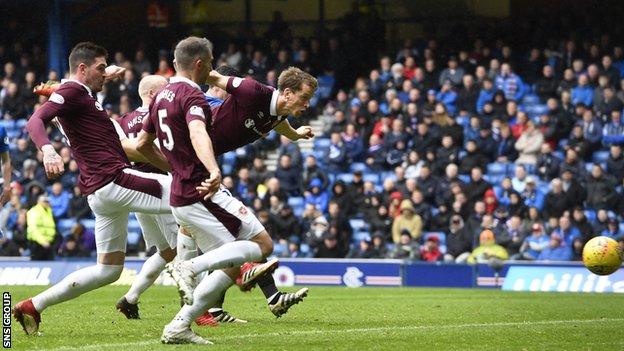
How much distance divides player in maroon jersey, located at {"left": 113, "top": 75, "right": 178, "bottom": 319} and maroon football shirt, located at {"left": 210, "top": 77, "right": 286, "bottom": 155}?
155 cm

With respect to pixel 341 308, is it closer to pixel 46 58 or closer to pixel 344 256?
pixel 344 256

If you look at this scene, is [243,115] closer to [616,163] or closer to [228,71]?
[228,71]

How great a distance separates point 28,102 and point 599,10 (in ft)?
44.1

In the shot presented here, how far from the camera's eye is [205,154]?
8.84 metres

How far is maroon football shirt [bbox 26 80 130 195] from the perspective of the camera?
10297mm

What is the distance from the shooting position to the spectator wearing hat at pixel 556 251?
71.3ft

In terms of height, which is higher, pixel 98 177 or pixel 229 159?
pixel 98 177

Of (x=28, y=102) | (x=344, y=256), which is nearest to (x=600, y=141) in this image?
(x=344, y=256)

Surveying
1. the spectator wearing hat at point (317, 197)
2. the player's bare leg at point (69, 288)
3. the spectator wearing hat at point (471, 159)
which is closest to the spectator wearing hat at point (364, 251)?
the spectator wearing hat at point (317, 197)

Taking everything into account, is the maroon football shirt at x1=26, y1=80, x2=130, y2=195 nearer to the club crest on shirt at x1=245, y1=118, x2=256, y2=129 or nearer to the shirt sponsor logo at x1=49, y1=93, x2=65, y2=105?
the shirt sponsor logo at x1=49, y1=93, x2=65, y2=105

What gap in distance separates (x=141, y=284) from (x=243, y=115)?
257 cm

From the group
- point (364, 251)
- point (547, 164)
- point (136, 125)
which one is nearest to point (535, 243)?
point (547, 164)

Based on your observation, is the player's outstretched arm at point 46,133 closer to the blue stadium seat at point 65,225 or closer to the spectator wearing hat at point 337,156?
the spectator wearing hat at point 337,156

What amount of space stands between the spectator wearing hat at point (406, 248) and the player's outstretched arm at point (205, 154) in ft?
44.9
